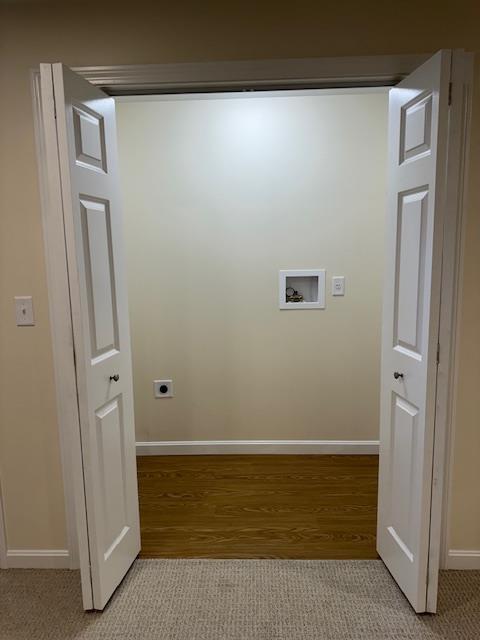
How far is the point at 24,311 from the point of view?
6.71ft

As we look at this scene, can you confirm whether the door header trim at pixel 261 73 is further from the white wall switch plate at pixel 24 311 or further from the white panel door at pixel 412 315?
the white wall switch plate at pixel 24 311

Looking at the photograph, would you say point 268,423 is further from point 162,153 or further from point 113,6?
point 113,6

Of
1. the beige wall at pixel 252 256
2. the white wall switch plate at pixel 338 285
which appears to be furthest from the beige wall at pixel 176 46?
the white wall switch plate at pixel 338 285

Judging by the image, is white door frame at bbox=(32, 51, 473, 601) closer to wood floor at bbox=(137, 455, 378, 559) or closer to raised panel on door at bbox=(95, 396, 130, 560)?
raised panel on door at bbox=(95, 396, 130, 560)

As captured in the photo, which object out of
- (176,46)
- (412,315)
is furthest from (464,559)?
(176,46)

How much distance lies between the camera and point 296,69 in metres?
1.89

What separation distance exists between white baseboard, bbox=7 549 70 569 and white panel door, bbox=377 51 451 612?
5.04 feet

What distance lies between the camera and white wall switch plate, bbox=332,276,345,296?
3.14 m

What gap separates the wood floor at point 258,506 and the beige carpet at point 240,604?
0.12 m

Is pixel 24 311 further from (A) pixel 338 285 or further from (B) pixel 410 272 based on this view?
(A) pixel 338 285

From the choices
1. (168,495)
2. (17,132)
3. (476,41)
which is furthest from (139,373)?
(476,41)

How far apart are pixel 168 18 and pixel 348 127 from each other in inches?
59.5

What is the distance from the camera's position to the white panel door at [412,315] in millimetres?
1621

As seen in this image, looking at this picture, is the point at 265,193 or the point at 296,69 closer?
the point at 296,69
